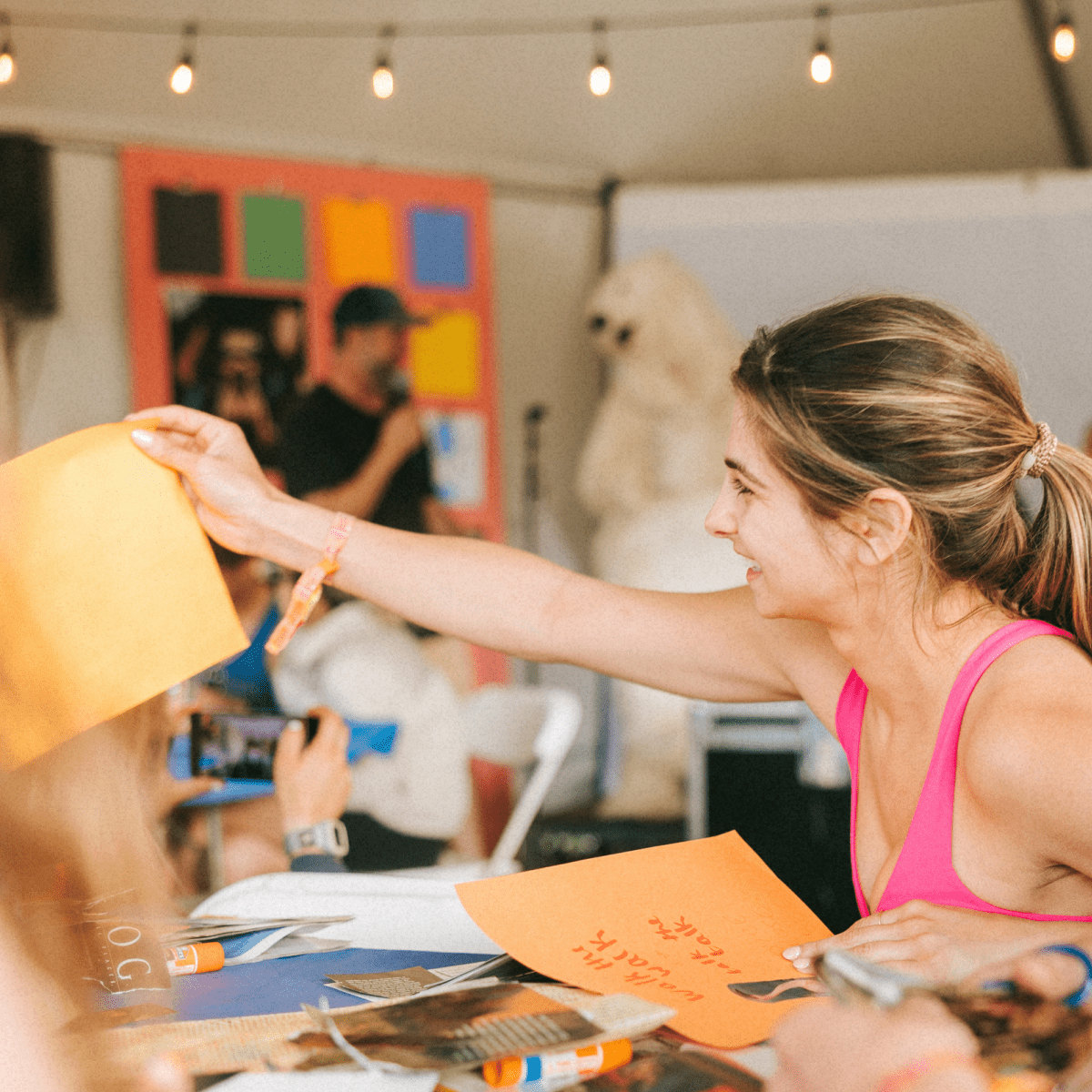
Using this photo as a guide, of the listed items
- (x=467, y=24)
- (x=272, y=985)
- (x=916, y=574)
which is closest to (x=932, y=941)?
(x=916, y=574)

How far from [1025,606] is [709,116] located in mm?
3001

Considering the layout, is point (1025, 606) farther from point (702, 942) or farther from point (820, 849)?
point (820, 849)

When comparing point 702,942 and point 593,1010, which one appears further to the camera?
point 702,942

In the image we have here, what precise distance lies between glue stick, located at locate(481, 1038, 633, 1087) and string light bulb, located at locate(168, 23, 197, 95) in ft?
6.89

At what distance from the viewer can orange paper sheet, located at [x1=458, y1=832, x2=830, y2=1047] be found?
0.65m

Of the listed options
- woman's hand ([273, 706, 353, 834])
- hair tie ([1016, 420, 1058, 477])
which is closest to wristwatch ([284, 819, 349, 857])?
woman's hand ([273, 706, 353, 834])

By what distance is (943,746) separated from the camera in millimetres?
830

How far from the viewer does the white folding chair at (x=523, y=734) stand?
7.50 ft

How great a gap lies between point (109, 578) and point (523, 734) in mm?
1686

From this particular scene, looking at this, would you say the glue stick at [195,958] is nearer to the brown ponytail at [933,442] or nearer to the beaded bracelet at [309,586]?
the beaded bracelet at [309,586]

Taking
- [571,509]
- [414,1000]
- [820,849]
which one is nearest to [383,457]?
[571,509]

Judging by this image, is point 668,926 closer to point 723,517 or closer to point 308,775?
point 723,517

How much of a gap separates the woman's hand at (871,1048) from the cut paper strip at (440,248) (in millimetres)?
3065

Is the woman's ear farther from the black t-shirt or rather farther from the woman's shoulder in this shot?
the black t-shirt
